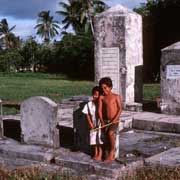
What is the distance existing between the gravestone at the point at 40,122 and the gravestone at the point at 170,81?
3.60 metres

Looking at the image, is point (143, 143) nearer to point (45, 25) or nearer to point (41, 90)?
point (41, 90)

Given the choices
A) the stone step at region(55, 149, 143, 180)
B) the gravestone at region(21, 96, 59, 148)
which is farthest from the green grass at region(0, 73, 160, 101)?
the stone step at region(55, 149, 143, 180)

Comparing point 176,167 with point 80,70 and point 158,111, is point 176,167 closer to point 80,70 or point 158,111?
point 158,111

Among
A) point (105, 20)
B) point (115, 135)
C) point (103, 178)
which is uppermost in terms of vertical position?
point (105, 20)

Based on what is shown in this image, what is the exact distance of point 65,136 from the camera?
7805 millimetres

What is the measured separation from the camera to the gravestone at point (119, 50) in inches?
421

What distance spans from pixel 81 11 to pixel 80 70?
1286 centimetres

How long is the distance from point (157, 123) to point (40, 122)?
2.54m

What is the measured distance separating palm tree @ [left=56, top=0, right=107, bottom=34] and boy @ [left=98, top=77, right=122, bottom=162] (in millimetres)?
40196

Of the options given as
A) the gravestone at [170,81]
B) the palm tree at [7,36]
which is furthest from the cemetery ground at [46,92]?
the palm tree at [7,36]

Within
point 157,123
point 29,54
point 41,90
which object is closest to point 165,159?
point 157,123

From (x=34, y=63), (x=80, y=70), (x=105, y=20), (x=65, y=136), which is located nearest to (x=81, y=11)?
(x=34, y=63)

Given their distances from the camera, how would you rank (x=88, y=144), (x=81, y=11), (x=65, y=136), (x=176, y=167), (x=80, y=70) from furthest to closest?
1. (x=81, y=11)
2. (x=80, y=70)
3. (x=65, y=136)
4. (x=88, y=144)
5. (x=176, y=167)

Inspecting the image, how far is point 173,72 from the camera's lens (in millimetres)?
9695
